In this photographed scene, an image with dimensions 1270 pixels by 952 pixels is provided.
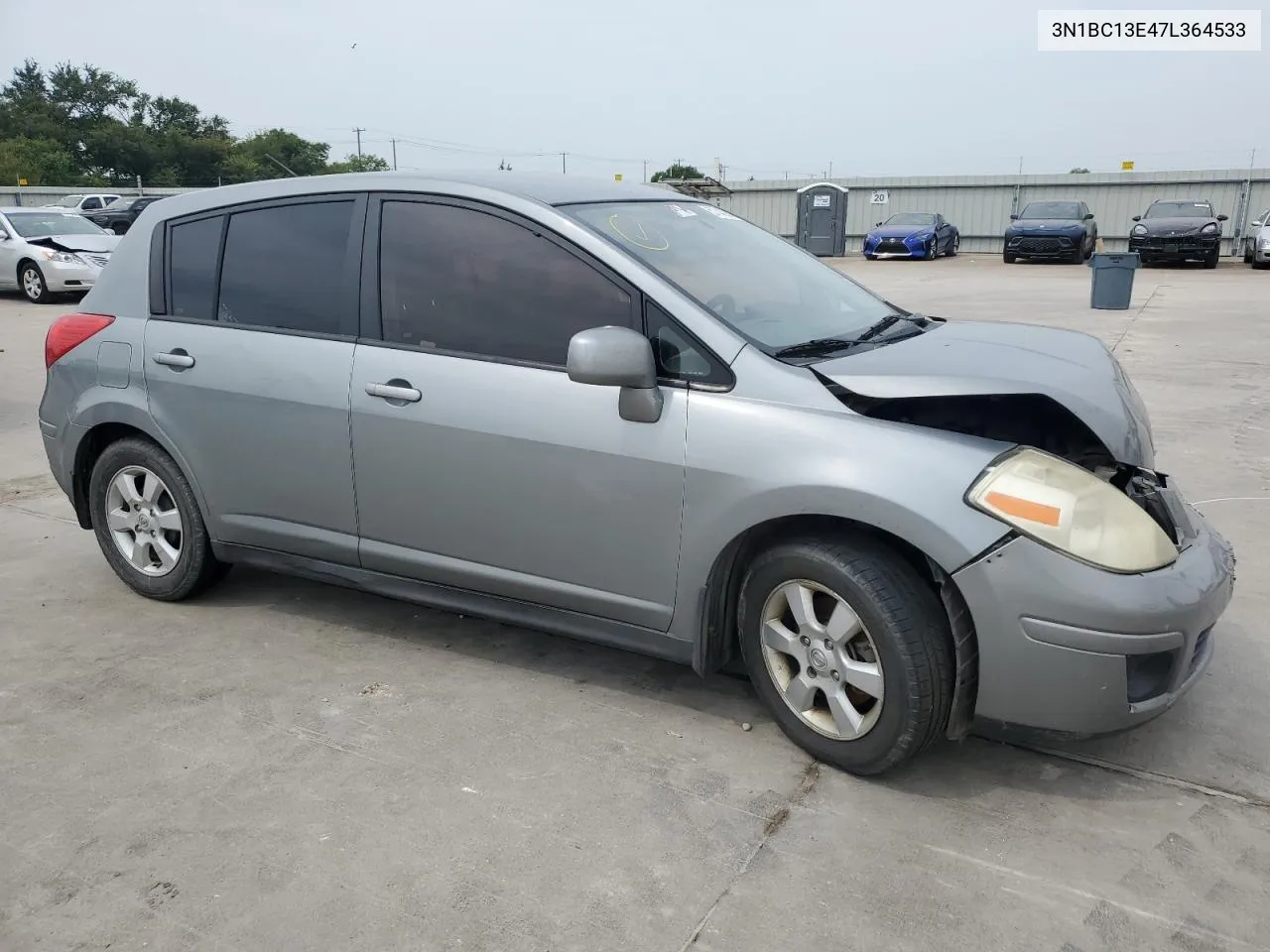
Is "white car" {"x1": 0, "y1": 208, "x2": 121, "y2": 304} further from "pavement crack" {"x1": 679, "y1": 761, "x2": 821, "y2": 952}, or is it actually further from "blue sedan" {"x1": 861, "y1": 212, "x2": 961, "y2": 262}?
"blue sedan" {"x1": 861, "y1": 212, "x2": 961, "y2": 262}

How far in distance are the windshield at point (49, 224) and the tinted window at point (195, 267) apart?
15.1 meters

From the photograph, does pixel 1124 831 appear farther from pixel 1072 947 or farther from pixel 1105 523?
pixel 1105 523

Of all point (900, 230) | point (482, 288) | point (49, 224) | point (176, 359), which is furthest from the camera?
point (900, 230)

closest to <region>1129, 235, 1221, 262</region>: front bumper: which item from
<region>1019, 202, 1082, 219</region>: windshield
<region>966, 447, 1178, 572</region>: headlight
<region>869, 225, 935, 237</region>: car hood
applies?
<region>1019, 202, 1082, 219</region>: windshield

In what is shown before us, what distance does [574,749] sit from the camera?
3150 mm

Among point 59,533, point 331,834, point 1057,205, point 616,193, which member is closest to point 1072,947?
point 331,834

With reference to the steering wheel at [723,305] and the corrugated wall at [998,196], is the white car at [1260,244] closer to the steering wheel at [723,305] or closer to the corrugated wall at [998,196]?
the corrugated wall at [998,196]

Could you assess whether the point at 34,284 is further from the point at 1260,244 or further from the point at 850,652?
the point at 1260,244

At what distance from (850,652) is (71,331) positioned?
11.6 ft

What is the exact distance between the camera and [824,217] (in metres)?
32.5

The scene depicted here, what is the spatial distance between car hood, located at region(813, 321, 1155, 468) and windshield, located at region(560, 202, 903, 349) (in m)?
0.29

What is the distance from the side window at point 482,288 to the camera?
129 inches

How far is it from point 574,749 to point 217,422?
195 cm

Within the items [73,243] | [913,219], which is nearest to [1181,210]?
[913,219]
